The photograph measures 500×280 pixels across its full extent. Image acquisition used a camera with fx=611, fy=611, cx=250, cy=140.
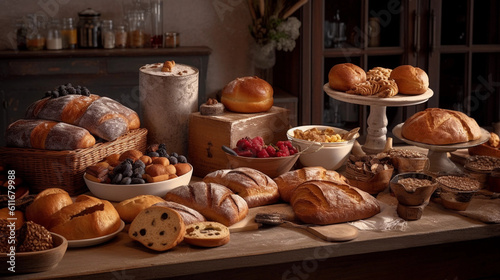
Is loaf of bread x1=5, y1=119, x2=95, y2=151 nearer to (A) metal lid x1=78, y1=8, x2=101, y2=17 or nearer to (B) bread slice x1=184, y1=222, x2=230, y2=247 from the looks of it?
(B) bread slice x1=184, y1=222, x2=230, y2=247

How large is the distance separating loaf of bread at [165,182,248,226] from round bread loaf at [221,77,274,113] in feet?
1.96

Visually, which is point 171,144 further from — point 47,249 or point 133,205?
point 47,249

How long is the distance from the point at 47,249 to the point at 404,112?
3340 millimetres

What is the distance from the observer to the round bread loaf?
2.47 metres

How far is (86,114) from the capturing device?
2.19 m

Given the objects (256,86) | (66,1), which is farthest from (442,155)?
(66,1)

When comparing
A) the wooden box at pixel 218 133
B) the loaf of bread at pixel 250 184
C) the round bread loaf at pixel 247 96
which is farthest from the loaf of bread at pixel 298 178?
the round bread loaf at pixel 247 96

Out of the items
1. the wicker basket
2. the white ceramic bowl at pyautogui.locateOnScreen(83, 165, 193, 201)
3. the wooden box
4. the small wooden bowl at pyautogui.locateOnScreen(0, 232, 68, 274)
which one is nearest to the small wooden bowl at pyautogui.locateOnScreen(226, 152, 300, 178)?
the wooden box

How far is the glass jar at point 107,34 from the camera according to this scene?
13.8ft

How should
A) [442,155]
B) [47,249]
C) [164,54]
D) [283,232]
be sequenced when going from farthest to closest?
1. [164,54]
2. [442,155]
3. [283,232]
4. [47,249]

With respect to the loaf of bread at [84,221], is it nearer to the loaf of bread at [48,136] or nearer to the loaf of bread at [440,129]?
the loaf of bread at [48,136]

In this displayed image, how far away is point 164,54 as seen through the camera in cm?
423

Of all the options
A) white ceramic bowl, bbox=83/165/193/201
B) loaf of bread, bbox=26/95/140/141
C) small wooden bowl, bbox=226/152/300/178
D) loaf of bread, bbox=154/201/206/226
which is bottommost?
loaf of bread, bbox=154/201/206/226

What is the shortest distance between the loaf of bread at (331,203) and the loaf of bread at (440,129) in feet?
1.33
